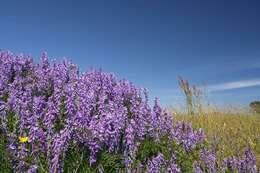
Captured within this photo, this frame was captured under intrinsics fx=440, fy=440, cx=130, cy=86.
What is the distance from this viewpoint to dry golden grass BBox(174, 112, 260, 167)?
7674 millimetres

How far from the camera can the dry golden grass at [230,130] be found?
7.67 meters

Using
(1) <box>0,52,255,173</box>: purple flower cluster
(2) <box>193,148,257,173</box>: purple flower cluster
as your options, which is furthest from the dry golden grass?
(1) <box>0,52,255,173</box>: purple flower cluster

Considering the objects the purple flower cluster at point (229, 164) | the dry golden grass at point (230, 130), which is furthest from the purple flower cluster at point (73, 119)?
the dry golden grass at point (230, 130)

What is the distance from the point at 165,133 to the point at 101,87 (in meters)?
1.05

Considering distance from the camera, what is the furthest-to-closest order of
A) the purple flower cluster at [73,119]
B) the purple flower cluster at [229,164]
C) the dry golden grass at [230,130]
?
the dry golden grass at [230,130], the purple flower cluster at [229,164], the purple flower cluster at [73,119]

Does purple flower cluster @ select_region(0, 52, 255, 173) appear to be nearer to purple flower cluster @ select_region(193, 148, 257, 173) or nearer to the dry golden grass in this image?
purple flower cluster @ select_region(193, 148, 257, 173)

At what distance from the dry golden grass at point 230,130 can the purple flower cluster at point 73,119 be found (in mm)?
1530

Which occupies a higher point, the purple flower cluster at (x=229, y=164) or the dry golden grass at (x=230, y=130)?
the dry golden grass at (x=230, y=130)

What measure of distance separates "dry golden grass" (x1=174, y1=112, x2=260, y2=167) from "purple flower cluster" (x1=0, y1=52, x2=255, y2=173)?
1530 mm

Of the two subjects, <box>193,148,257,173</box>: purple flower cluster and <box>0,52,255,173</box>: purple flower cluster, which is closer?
<box>0,52,255,173</box>: purple flower cluster

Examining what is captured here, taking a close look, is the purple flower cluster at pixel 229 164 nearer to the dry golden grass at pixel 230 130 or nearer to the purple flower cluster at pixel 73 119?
the purple flower cluster at pixel 73 119

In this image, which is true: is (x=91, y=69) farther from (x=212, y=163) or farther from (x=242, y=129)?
(x=242, y=129)

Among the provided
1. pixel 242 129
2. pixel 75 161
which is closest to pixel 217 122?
pixel 242 129

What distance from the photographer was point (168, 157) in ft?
17.6
